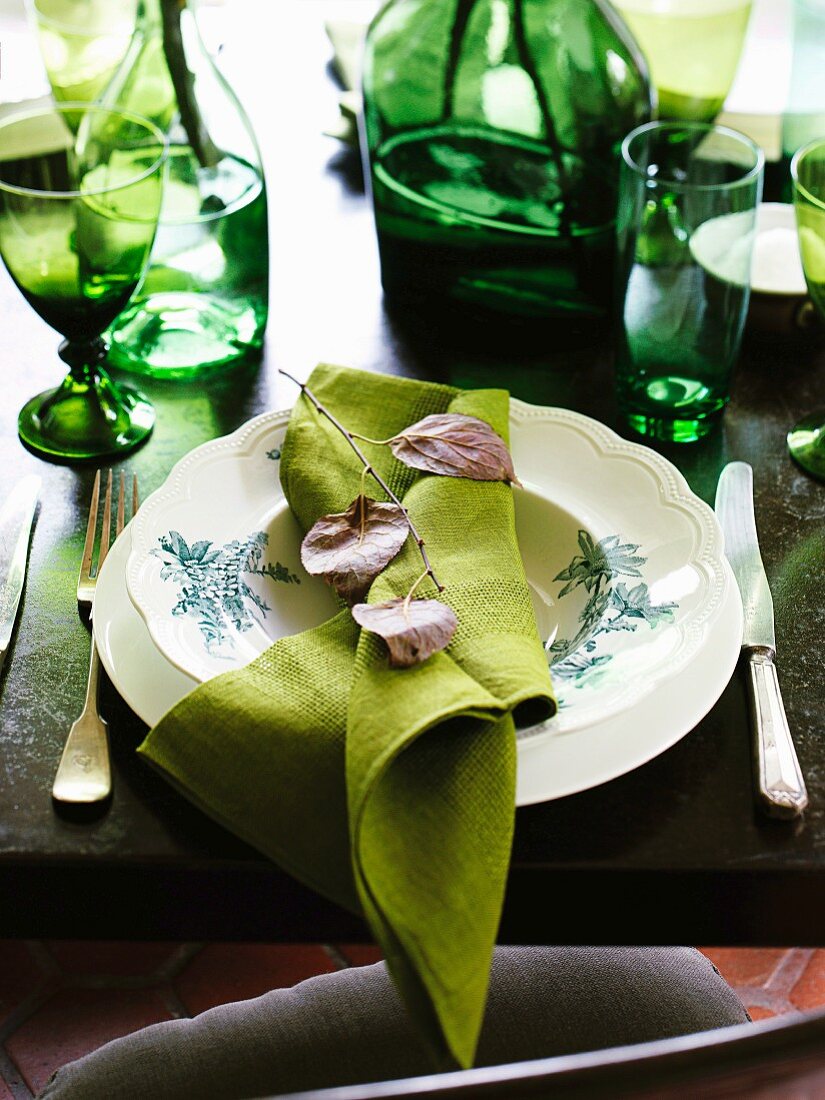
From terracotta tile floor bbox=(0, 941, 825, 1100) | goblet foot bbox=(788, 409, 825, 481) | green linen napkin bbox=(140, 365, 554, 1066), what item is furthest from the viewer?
terracotta tile floor bbox=(0, 941, 825, 1100)

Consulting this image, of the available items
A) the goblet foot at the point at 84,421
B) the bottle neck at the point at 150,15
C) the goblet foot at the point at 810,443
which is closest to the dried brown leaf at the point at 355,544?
the goblet foot at the point at 84,421

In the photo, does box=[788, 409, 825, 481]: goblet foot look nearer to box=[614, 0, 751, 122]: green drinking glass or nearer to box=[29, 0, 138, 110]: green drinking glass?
box=[614, 0, 751, 122]: green drinking glass

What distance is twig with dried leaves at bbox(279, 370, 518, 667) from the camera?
0.58 m

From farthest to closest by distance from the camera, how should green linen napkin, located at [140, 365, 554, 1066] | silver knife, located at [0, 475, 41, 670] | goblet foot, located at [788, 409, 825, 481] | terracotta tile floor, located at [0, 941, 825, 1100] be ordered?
terracotta tile floor, located at [0, 941, 825, 1100], goblet foot, located at [788, 409, 825, 481], silver knife, located at [0, 475, 41, 670], green linen napkin, located at [140, 365, 554, 1066]

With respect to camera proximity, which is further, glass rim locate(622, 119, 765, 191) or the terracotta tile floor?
the terracotta tile floor

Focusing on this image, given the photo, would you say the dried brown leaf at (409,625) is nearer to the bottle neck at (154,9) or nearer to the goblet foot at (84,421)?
the goblet foot at (84,421)

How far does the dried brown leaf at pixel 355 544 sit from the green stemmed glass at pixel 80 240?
0.75ft

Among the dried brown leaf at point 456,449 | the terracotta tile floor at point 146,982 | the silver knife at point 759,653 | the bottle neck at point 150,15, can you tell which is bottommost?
the terracotta tile floor at point 146,982

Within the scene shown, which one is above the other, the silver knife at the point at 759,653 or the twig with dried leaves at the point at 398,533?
the twig with dried leaves at the point at 398,533

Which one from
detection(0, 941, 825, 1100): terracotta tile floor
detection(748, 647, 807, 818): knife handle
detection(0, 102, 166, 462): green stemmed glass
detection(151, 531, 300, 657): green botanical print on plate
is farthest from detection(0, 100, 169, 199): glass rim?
detection(0, 941, 825, 1100): terracotta tile floor

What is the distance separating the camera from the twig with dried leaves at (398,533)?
0.58 meters

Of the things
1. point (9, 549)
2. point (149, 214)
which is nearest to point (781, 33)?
point (149, 214)

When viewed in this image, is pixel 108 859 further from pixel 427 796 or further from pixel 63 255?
pixel 63 255

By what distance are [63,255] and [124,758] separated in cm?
34
